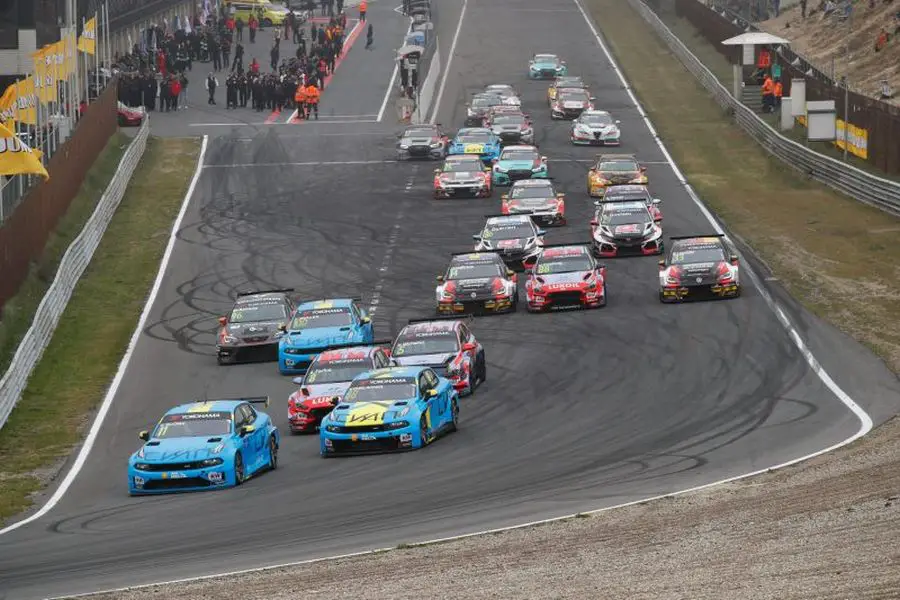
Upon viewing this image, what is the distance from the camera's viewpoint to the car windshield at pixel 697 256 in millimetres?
38875

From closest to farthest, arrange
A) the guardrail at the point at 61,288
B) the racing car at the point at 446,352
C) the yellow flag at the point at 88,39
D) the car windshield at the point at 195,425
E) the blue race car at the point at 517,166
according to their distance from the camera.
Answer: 1. the car windshield at the point at 195,425
2. the racing car at the point at 446,352
3. the guardrail at the point at 61,288
4. the yellow flag at the point at 88,39
5. the blue race car at the point at 517,166

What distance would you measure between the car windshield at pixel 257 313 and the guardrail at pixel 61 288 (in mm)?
3841

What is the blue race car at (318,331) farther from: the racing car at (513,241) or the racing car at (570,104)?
the racing car at (570,104)

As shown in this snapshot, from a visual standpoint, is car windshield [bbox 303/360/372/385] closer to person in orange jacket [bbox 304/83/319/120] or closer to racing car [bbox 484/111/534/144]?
racing car [bbox 484/111/534/144]

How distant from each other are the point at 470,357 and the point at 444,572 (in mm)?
13946

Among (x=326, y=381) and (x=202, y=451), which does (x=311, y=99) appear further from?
(x=202, y=451)

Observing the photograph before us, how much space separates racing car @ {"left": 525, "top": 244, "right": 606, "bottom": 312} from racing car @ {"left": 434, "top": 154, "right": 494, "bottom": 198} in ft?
47.5

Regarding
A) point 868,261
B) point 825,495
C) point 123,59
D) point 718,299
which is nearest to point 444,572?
point 825,495

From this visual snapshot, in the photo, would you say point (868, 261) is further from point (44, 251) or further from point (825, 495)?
point (825, 495)

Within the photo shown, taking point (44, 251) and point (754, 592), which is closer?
point (754, 592)

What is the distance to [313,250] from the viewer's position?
47.3 meters

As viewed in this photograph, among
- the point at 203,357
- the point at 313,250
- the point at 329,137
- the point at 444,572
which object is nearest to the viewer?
the point at 444,572

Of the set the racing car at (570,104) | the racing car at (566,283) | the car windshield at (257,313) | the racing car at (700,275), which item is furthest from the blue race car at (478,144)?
the car windshield at (257,313)

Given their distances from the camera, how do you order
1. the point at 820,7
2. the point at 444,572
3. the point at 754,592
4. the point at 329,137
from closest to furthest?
the point at 754,592 → the point at 444,572 → the point at 329,137 → the point at 820,7
